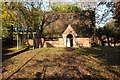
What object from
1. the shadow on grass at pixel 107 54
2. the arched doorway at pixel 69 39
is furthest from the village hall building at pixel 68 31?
the shadow on grass at pixel 107 54

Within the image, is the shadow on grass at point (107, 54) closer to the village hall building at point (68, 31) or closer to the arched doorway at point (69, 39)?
the village hall building at point (68, 31)

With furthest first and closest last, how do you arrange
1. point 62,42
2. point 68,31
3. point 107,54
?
point 62,42 < point 68,31 < point 107,54

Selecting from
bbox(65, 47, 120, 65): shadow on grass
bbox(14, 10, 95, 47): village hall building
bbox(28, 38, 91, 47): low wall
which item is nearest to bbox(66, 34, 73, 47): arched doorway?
bbox(14, 10, 95, 47): village hall building

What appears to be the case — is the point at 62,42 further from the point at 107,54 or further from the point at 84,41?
the point at 107,54

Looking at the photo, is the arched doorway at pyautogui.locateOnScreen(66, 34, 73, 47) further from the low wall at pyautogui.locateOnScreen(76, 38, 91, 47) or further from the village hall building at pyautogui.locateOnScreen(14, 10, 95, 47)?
the low wall at pyautogui.locateOnScreen(76, 38, 91, 47)

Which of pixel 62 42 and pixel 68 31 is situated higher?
pixel 68 31

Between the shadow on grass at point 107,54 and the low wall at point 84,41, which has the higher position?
the low wall at point 84,41

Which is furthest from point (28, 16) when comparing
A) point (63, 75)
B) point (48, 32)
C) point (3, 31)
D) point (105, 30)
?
point (63, 75)

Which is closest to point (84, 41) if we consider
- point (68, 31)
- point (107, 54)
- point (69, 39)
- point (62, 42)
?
point (69, 39)

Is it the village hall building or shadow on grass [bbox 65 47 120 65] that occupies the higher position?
the village hall building

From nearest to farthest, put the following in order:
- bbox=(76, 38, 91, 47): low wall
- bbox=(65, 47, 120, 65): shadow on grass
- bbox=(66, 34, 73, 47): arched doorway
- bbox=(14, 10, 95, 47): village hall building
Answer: bbox=(65, 47, 120, 65): shadow on grass
bbox=(14, 10, 95, 47): village hall building
bbox=(66, 34, 73, 47): arched doorway
bbox=(76, 38, 91, 47): low wall

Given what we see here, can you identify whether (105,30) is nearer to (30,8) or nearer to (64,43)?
(64,43)

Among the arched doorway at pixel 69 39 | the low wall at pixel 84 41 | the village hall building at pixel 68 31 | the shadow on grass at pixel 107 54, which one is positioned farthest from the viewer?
the low wall at pixel 84 41

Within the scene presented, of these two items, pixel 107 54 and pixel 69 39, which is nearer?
pixel 107 54
